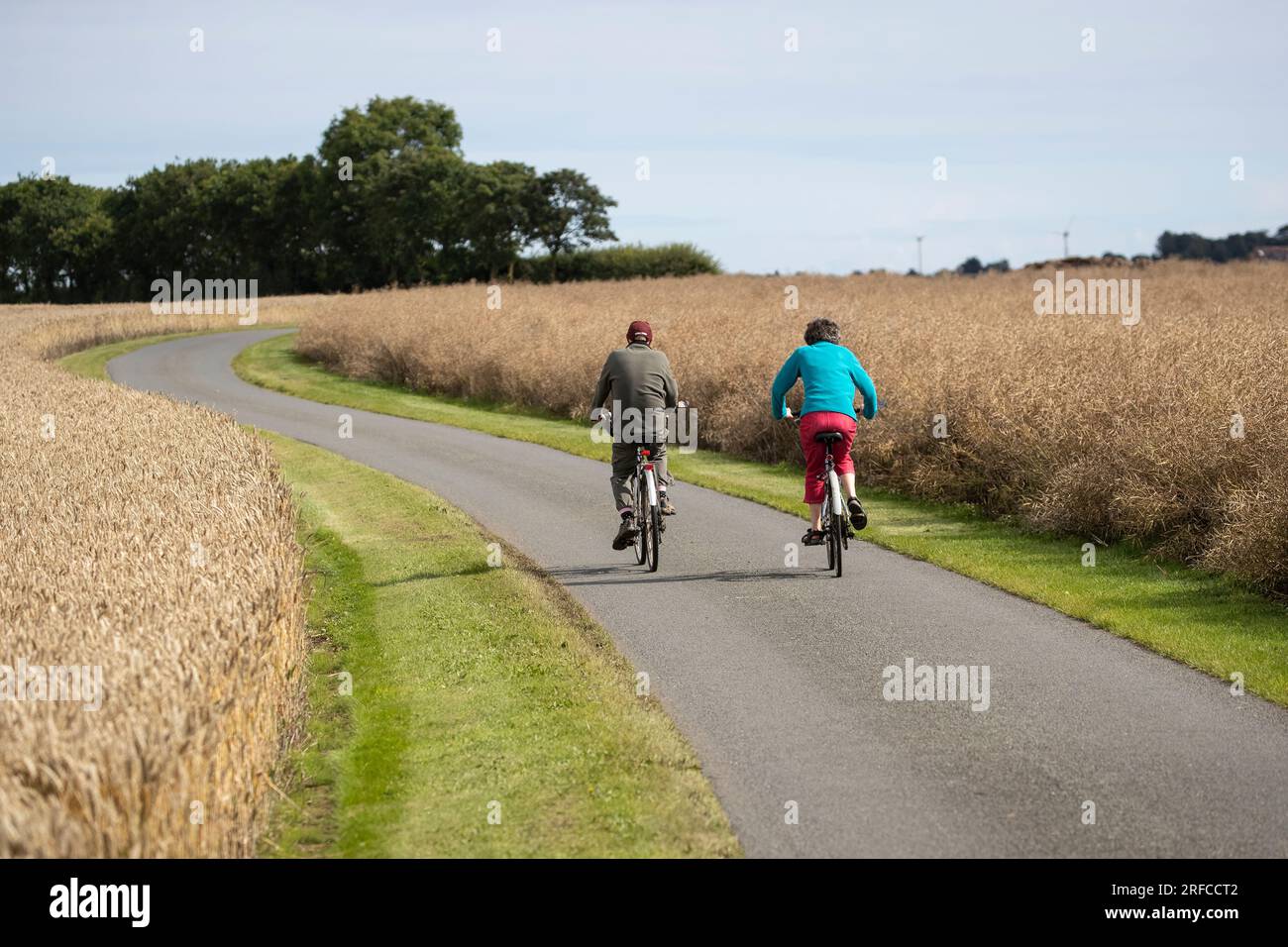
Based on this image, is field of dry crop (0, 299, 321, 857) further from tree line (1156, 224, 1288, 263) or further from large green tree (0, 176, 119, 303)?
large green tree (0, 176, 119, 303)

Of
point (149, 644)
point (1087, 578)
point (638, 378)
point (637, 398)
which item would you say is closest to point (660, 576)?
point (637, 398)

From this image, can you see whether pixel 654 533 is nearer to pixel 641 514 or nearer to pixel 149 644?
pixel 641 514

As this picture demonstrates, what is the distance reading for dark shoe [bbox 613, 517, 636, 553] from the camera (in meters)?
12.4

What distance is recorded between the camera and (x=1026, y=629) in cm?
995

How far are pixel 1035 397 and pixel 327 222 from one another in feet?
277

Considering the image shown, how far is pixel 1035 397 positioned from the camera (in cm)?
1558

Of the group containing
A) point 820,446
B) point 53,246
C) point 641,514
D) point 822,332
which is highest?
point 53,246

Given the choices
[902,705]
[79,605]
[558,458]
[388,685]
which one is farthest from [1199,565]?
Answer: [558,458]

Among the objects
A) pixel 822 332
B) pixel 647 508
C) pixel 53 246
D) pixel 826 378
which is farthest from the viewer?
pixel 53 246

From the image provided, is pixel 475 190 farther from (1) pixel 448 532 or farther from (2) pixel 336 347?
(1) pixel 448 532

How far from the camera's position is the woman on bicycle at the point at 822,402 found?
12.0m

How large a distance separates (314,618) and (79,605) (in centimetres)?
432

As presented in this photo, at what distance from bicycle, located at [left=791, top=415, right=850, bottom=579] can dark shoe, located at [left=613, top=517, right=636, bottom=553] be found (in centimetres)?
181

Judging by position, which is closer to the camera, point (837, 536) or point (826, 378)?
point (837, 536)
